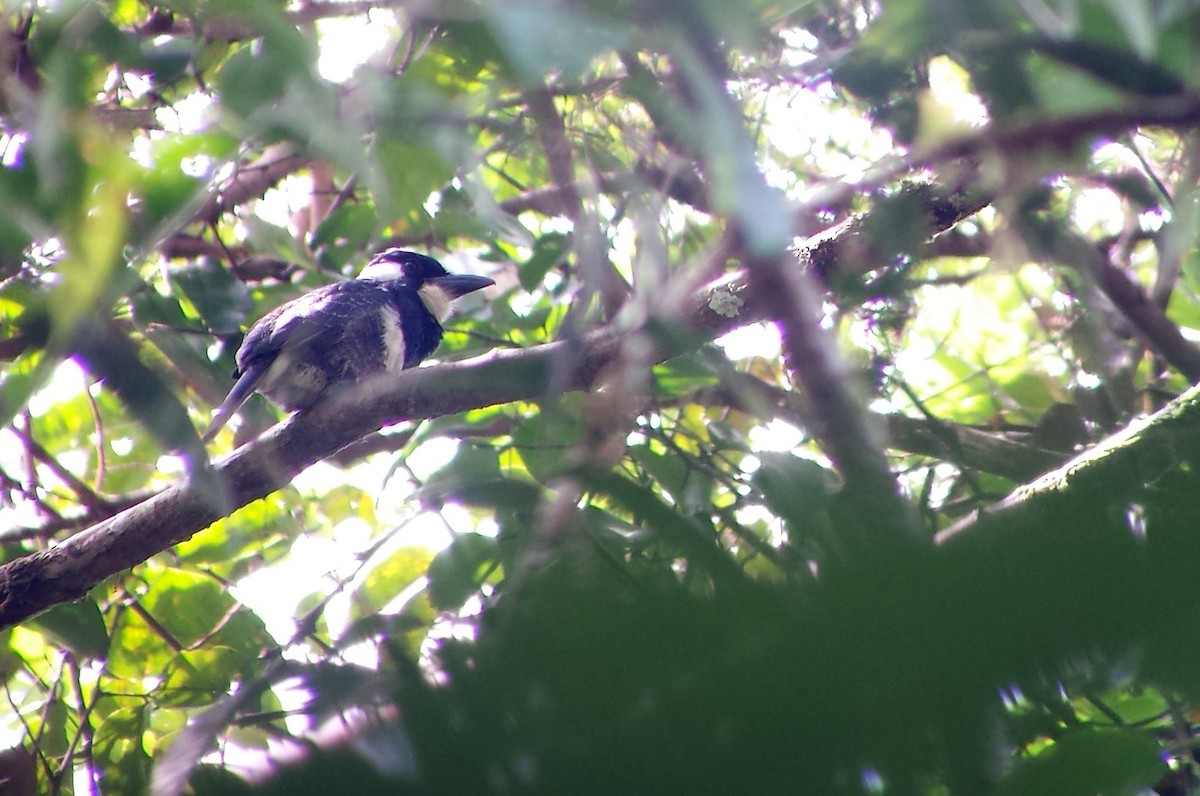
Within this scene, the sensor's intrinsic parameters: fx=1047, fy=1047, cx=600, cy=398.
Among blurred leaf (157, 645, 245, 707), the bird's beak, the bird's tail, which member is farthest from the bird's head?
blurred leaf (157, 645, 245, 707)

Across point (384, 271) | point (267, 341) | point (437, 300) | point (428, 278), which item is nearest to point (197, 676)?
point (267, 341)

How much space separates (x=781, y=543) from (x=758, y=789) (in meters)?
0.09

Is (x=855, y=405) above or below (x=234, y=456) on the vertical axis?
below

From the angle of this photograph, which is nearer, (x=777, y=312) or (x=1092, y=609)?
(x=1092, y=609)

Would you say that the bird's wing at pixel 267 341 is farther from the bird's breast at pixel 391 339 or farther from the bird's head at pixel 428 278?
the bird's head at pixel 428 278

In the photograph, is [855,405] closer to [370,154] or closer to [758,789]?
[758,789]

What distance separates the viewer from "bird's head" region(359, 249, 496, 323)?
10.2ft

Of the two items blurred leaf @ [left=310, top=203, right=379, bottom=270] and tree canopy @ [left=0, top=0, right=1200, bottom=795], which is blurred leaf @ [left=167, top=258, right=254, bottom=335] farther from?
tree canopy @ [left=0, top=0, right=1200, bottom=795]

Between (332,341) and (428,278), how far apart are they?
2.37ft

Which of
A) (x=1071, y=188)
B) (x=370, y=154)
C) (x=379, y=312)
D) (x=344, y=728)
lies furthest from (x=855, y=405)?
(x=379, y=312)

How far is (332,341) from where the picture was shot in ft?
8.42

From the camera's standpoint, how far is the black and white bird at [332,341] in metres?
2.42

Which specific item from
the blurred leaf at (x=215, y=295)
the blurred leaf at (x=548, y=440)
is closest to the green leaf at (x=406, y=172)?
the blurred leaf at (x=548, y=440)

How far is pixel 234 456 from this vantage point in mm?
1749
